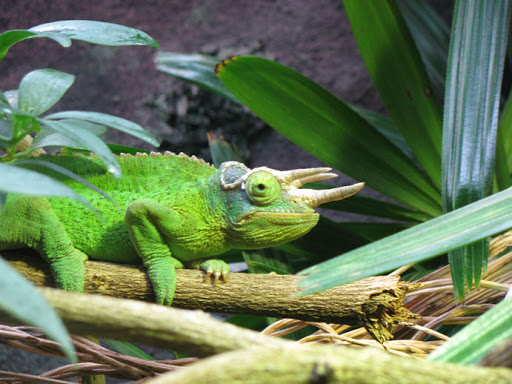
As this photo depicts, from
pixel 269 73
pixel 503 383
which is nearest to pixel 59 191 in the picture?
pixel 503 383

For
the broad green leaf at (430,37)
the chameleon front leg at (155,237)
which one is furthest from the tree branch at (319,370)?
the broad green leaf at (430,37)

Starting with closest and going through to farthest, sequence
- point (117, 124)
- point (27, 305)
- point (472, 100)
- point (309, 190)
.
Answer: point (27, 305)
point (117, 124)
point (309, 190)
point (472, 100)

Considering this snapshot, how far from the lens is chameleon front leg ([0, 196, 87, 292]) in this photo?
1.13 m

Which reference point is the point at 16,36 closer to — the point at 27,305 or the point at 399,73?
the point at 27,305

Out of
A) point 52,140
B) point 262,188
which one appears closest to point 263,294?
point 262,188

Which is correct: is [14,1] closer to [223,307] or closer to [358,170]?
[358,170]

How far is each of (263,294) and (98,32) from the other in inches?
25.5

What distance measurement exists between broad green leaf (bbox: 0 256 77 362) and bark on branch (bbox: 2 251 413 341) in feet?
2.30

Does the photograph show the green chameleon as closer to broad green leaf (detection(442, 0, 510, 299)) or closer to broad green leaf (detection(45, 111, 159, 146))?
broad green leaf (detection(45, 111, 159, 146))

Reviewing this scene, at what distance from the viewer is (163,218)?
1.18 m

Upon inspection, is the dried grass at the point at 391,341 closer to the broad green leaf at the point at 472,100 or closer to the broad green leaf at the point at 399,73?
the broad green leaf at the point at 472,100

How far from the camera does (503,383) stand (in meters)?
0.50

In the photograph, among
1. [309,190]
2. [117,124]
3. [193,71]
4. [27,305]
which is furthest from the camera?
[193,71]

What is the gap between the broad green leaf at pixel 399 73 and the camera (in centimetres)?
176
